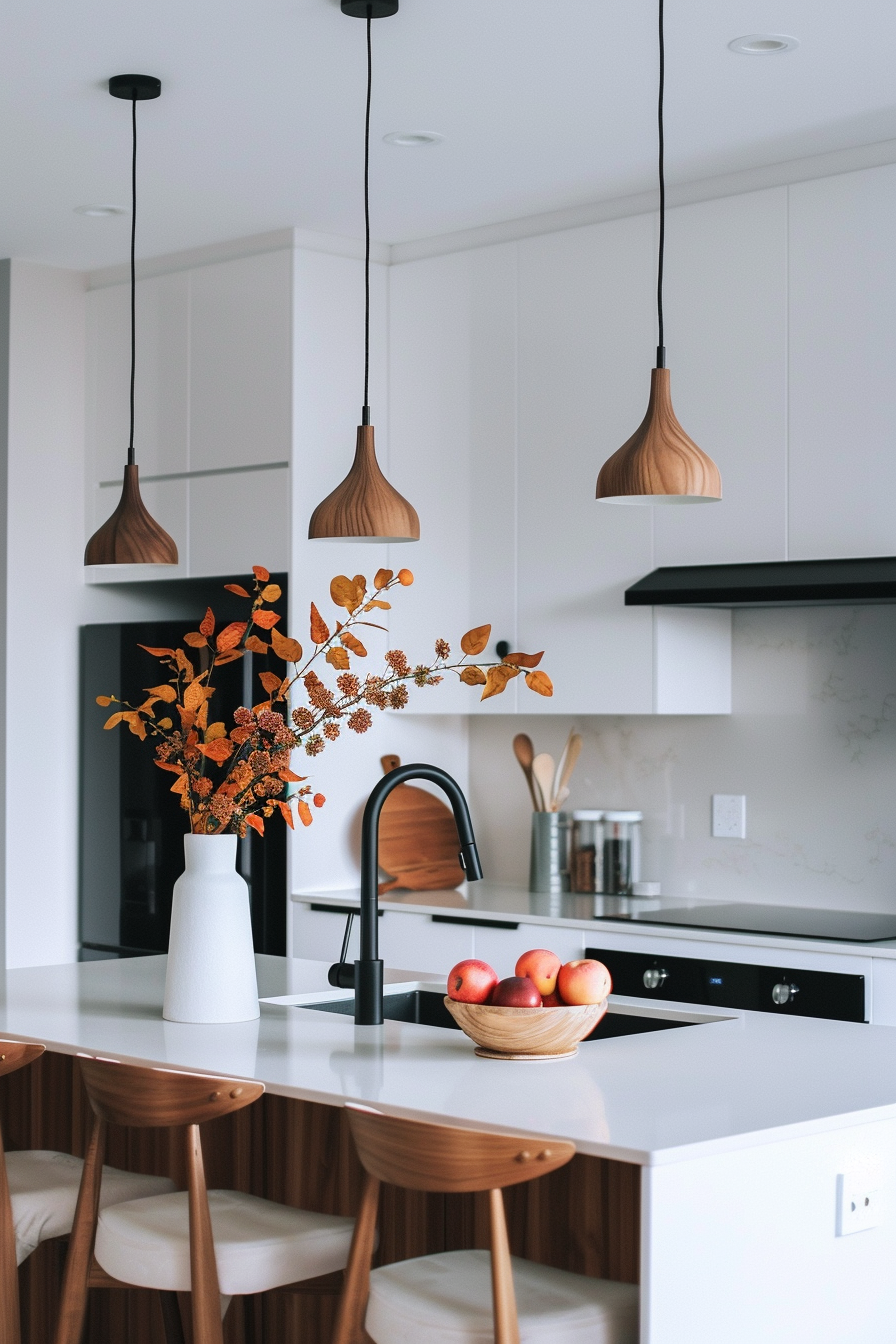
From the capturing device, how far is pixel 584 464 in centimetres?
444

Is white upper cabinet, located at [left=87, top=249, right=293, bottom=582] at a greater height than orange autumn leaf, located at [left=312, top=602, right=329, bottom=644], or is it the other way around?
white upper cabinet, located at [left=87, top=249, right=293, bottom=582]

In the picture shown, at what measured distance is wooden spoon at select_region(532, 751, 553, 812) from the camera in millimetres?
4801

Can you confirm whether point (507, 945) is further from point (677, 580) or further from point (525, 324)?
point (525, 324)

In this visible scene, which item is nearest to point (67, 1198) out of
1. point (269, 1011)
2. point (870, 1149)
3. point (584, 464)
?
point (269, 1011)

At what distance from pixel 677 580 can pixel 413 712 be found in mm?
1055

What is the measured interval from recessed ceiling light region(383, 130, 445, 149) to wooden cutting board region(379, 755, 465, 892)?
5.82 ft

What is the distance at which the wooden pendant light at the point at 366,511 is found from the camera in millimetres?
2943

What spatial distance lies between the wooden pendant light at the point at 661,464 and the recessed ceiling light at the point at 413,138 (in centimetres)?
152

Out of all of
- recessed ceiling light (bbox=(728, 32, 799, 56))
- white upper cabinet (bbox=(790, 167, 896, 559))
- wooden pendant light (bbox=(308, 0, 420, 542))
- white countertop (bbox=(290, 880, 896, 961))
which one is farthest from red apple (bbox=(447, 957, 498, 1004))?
recessed ceiling light (bbox=(728, 32, 799, 56))

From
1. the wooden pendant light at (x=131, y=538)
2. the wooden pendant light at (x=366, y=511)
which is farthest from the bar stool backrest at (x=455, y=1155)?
the wooden pendant light at (x=131, y=538)

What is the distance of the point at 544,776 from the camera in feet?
15.8

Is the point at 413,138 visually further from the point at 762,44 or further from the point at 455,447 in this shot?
the point at 455,447

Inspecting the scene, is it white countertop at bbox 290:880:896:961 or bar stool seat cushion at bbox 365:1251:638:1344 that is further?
white countertop at bbox 290:880:896:961

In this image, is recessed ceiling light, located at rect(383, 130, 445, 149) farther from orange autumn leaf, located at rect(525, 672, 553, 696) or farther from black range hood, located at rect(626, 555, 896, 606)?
orange autumn leaf, located at rect(525, 672, 553, 696)
